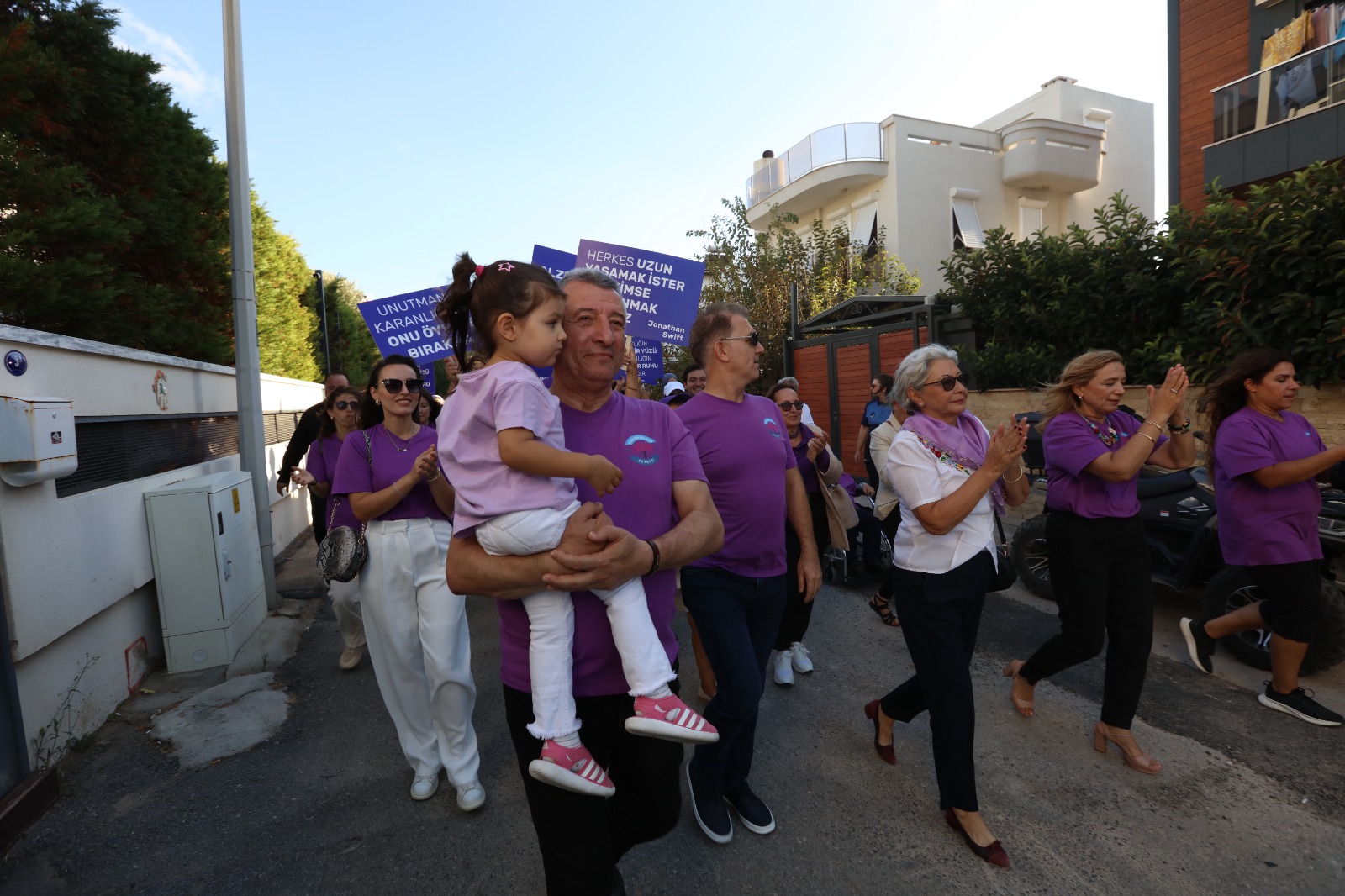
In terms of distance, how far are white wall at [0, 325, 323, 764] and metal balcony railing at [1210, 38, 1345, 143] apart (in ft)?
47.8

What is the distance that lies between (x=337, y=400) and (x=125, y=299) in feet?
11.8

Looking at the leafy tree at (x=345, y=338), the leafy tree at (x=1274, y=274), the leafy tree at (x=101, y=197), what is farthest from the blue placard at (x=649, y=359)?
the leafy tree at (x=345, y=338)

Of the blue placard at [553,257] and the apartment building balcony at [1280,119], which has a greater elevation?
the apartment building balcony at [1280,119]

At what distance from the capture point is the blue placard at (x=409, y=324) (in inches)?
285

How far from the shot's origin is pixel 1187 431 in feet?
11.9

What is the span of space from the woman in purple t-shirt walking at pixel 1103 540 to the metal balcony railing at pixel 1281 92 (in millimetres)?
10862

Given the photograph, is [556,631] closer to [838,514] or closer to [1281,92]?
[838,514]

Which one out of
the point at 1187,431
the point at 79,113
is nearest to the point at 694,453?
the point at 1187,431

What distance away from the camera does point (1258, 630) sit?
14.4 feet

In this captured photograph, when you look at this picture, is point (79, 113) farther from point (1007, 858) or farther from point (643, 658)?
point (1007, 858)

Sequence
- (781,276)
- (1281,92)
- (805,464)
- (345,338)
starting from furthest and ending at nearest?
(345,338)
(781,276)
(1281,92)
(805,464)

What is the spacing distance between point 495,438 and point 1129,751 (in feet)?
10.6

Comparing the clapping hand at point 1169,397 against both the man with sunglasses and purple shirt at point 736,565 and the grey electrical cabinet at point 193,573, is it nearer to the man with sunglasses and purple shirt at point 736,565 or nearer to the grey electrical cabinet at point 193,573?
the man with sunglasses and purple shirt at point 736,565

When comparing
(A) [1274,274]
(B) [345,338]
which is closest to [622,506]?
(A) [1274,274]
